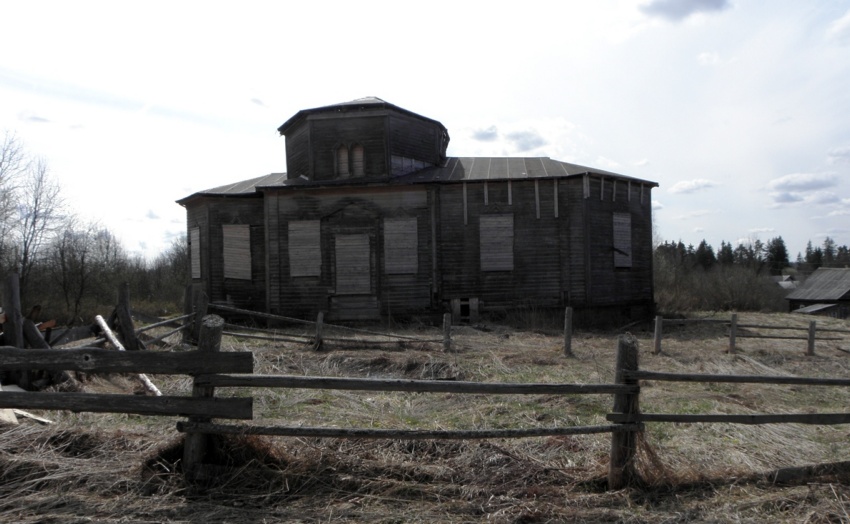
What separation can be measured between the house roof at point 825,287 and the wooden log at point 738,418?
172 feet

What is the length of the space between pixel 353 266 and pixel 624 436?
17587 mm

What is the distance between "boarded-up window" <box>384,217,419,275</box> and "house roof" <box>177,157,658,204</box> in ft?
5.50

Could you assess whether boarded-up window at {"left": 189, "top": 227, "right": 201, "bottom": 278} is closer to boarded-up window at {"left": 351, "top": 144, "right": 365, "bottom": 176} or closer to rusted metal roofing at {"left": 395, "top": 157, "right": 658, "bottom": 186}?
boarded-up window at {"left": 351, "top": 144, "right": 365, "bottom": 176}

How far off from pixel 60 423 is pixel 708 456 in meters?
6.76

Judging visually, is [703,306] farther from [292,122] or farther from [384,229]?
[292,122]

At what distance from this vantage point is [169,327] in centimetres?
1750

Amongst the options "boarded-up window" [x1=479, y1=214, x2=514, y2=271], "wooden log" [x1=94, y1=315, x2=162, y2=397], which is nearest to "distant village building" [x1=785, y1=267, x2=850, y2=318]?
"boarded-up window" [x1=479, y1=214, x2=514, y2=271]

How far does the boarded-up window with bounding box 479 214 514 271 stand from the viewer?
2155 centimetres

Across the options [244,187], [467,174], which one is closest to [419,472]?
[467,174]

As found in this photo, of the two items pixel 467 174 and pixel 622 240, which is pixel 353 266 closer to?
pixel 467 174

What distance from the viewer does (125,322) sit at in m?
10.1

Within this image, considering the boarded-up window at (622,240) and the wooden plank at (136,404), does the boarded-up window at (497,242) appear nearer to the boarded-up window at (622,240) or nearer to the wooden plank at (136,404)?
the boarded-up window at (622,240)

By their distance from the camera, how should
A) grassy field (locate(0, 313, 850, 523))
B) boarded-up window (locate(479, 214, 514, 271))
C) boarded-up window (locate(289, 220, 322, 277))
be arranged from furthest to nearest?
boarded-up window (locate(289, 220, 322, 277)) < boarded-up window (locate(479, 214, 514, 271)) < grassy field (locate(0, 313, 850, 523))

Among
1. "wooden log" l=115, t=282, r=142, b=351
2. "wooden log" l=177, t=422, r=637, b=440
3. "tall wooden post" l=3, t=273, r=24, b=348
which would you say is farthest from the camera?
"wooden log" l=115, t=282, r=142, b=351
